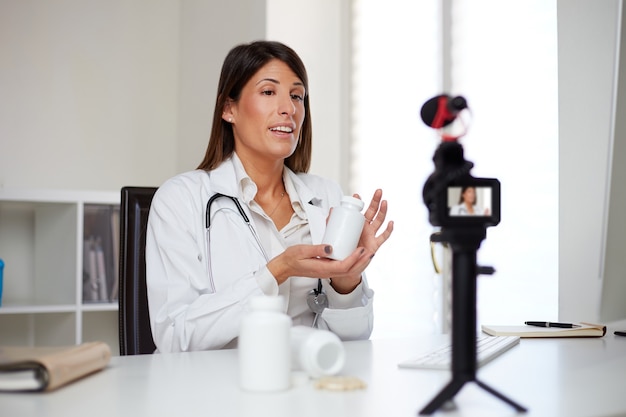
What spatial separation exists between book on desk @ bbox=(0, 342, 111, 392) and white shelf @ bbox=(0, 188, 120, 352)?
201 cm

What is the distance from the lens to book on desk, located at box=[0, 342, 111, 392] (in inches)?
35.2

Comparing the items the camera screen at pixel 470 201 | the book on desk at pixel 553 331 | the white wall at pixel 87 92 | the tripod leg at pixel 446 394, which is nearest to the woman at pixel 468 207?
the camera screen at pixel 470 201

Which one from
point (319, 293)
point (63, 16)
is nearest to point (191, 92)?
point (63, 16)

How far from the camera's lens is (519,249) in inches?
102

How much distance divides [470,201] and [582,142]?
121 centimetres

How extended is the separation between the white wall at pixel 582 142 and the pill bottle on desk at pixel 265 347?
1.13 meters

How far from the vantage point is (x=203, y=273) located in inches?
64.3

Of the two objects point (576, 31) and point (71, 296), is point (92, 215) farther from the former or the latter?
point (576, 31)

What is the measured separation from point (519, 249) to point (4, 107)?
244 centimetres

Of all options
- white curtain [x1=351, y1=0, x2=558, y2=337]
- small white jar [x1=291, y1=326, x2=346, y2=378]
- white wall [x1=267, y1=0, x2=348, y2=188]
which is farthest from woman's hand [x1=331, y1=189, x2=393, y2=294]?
white wall [x1=267, y1=0, x2=348, y2=188]

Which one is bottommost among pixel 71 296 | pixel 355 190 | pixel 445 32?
pixel 71 296

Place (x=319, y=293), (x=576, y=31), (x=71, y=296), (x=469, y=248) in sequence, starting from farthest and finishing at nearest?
(x=71, y=296) → (x=576, y=31) → (x=319, y=293) → (x=469, y=248)

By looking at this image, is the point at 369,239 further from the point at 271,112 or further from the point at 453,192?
the point at 453,192

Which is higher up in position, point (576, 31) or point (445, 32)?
point (445, 32)
